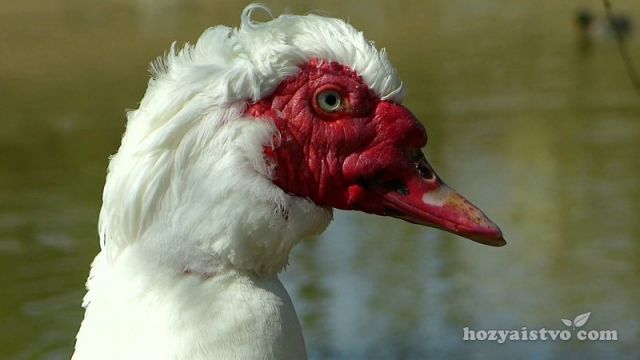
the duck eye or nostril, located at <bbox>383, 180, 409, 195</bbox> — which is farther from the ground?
the duck eye

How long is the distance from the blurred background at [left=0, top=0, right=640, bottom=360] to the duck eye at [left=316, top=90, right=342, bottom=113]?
1.40 ft

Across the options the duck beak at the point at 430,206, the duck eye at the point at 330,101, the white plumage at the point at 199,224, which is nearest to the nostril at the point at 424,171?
the duck beak at the point at 430,206

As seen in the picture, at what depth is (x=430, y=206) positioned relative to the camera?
3.08 meters

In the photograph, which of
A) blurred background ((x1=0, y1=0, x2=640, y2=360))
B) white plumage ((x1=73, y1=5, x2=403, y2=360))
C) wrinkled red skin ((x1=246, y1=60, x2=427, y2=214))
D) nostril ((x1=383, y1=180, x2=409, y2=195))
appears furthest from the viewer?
blurred background ((x1=0, y1=0, x2=640, y2=360))

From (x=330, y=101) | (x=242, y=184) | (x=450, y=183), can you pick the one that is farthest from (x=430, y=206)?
(x=450, y=183)

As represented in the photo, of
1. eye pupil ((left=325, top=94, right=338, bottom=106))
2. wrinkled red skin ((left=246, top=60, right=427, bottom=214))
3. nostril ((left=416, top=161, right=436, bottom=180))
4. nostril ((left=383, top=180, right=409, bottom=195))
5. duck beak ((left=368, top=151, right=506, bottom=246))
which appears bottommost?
duck beak ((left=368, top=151, right=506, bottom=246))

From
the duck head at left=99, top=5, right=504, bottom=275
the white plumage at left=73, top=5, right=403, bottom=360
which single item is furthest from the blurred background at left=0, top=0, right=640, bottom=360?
the white plumage at left=73, top=5, right=403, bottom=360

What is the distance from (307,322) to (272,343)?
3.93 m

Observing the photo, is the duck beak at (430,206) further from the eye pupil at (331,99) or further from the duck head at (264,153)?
the eye pupil at (331,99)

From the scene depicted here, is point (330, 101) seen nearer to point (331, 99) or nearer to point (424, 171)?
point (331, 99)

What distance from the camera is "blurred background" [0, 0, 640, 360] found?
6766 mm

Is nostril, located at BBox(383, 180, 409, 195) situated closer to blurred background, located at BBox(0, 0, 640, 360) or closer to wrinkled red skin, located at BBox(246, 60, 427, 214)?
wrinkled red skin, located at BBox(246, 60, 427, 214)

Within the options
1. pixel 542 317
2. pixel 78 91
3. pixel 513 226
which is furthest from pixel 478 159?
pixel 78 91

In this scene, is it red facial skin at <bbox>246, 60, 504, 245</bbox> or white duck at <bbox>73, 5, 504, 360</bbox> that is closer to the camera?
white duck at <bbox>73, 5, 504, 360</bbox>
